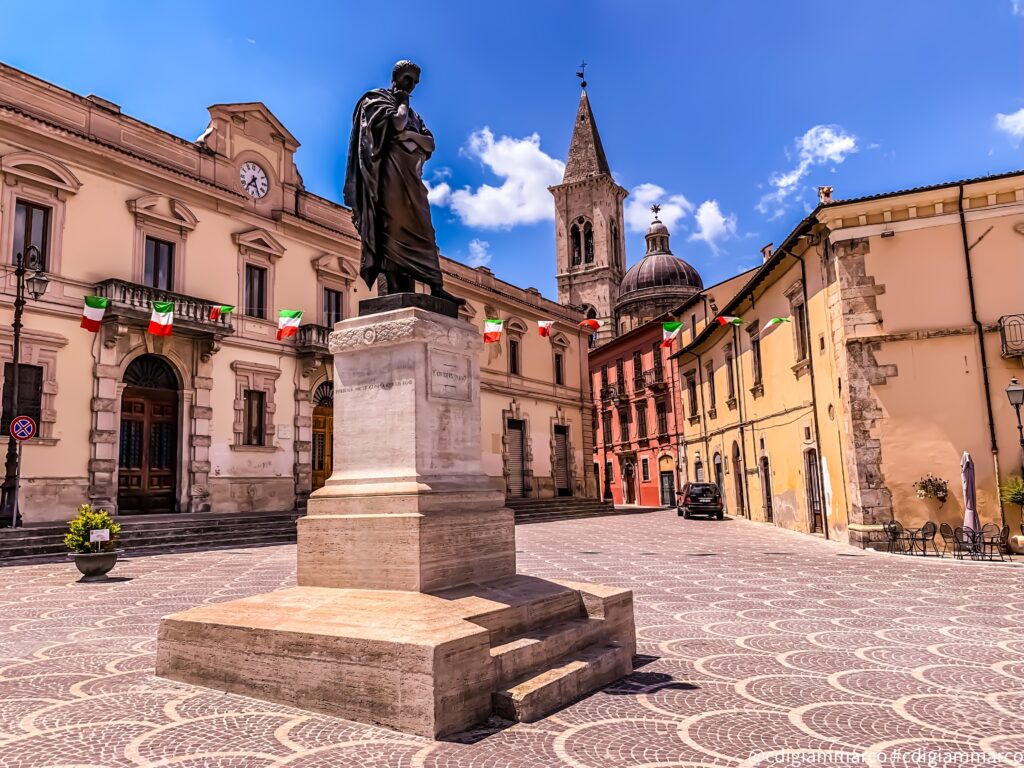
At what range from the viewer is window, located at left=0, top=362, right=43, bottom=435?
15469 mm

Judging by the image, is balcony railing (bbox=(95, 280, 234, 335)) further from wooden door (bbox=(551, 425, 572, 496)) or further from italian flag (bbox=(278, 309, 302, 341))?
wooden door (bbox=(551, 425, 572, 496))

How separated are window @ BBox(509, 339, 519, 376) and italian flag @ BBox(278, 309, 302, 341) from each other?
12181mm

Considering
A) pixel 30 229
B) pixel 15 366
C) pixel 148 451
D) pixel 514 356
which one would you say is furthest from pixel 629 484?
pixel 15 366

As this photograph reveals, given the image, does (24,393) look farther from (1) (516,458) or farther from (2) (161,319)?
(1) (516,458)

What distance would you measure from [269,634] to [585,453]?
31.4m

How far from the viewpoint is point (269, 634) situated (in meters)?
4.07

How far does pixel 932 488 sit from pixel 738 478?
12970mm

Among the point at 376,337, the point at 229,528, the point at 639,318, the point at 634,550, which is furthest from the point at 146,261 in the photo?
the point at 639,318

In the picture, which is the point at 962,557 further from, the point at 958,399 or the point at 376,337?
the point at 376,337

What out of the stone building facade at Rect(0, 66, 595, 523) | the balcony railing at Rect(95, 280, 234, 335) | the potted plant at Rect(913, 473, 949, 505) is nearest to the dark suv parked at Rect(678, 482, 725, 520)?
the potted plant at Rect(913, 473, 949, 505)

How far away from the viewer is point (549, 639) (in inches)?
170

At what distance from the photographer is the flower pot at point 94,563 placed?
9914 millimetres

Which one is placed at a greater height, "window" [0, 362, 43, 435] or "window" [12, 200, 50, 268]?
"window" [12, 200, 50, 268]

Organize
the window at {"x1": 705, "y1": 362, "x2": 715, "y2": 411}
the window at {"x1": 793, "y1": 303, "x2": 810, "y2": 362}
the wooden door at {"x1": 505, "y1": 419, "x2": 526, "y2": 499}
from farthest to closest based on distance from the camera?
the wooden door at {"x1": 505, "y1": 419, "x2": 526, "y2": 499}, the window at {"x1": 705, "y1": 362, "x2": 715, "y2": 411}, the window at {"x1": 793, "y1": 303, "x2": 810, "y2": 362}
